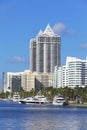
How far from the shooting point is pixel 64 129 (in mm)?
64375

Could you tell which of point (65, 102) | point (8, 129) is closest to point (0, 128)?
point (8, 129)

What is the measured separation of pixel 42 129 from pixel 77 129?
4500mm

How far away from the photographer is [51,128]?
218ft

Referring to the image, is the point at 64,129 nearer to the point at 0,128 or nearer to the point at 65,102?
the point at 0,128

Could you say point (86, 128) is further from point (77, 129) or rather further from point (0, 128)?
point (0, 128)

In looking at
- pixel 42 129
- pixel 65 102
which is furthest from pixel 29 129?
pixel 65 102

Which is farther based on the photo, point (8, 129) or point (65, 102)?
point (65, 102)

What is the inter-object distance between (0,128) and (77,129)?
32.3 feet

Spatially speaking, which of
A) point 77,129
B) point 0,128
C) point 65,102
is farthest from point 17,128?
point 65,102

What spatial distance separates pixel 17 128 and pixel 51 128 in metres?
4.44

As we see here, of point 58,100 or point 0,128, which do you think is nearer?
point 0,128

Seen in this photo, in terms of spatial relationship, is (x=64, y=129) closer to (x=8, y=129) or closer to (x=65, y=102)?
(x=8, y=129)

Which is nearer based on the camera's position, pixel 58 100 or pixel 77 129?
pixel 77 129

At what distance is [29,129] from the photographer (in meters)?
63.9
